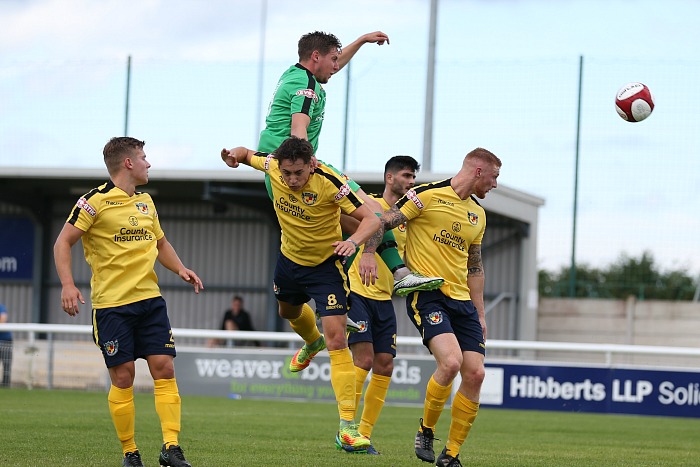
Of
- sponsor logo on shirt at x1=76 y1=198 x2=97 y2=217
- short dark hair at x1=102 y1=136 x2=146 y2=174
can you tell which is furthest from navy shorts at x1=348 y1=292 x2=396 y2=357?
sponsor logo on shirt at x1=76 y1=198 x2=97 y2=217

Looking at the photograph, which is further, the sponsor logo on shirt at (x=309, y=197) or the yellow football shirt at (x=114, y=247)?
the sponsor logo on shirt at (x=309, y=197)

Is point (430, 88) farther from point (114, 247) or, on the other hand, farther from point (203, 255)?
point (114, 247)

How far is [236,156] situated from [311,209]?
735 millimetres

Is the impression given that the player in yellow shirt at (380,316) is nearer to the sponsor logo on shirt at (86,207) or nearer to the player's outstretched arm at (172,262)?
the player's outstretched arm at (172,262)

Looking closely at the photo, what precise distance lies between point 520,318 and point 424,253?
563 inches

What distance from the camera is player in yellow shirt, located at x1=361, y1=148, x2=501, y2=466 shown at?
8.27m

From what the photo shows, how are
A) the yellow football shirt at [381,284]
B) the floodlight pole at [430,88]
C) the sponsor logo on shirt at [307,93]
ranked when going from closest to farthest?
1. the sponsor logo on shirt at [307,93]
2. the yellow football shirt at [381,284]
3. the floodlight pole at [430,88]

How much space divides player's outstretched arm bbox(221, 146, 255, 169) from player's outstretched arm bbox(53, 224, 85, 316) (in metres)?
1.58

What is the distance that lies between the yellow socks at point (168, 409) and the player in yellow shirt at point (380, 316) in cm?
242

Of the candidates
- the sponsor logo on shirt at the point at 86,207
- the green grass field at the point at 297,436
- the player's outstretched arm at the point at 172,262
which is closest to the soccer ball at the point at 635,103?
the green grass field at the point at 297,436

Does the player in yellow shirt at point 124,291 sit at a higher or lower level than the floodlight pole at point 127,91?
lower

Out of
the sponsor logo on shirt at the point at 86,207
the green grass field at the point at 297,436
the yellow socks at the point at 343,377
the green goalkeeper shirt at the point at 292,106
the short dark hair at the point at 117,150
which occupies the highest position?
the green goalkeeper shirt at the point at 292,106

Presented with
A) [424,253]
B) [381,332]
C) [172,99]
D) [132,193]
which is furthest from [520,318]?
[132,193]

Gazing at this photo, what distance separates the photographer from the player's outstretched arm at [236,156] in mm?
8594
